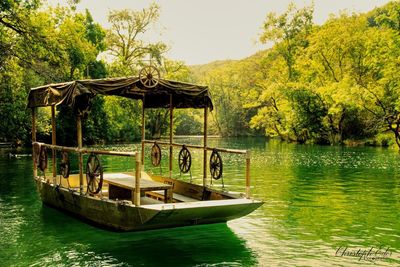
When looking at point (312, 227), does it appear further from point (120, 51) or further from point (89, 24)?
point (120, 51)

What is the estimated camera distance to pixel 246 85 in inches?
3265

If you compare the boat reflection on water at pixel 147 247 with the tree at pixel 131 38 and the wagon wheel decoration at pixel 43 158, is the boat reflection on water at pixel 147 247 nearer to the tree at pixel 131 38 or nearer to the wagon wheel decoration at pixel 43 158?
the wagon wheel decoration at pixel 43 158

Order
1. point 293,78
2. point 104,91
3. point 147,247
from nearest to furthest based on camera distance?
point 147,247, point 104,91, point 293,78

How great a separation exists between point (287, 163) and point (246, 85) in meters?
55.2

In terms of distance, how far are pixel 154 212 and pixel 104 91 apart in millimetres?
3619

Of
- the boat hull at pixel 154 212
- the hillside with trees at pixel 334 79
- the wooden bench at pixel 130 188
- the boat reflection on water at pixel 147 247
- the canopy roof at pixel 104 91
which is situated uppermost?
the hillside with trees at pixel 334 79

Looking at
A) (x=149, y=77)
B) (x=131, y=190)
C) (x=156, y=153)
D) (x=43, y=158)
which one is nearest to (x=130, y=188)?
(x=131, y=190)

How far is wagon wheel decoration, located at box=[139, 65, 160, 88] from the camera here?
455 inches

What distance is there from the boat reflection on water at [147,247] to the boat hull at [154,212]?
359mm

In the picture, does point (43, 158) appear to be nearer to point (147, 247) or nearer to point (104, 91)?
point (104, 91)

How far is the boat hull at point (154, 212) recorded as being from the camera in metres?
9.43

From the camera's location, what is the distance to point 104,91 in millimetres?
11203

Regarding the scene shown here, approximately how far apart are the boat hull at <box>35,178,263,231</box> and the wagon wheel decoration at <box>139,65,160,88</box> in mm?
3139

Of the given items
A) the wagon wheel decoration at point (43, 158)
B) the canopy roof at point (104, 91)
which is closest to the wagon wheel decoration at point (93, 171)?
the canopy roof at point (104, 91)
